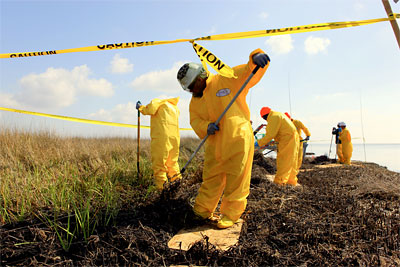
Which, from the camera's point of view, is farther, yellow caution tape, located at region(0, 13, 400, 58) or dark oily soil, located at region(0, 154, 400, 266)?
yellow caution tape, located at region(0, 13, 400, 58)

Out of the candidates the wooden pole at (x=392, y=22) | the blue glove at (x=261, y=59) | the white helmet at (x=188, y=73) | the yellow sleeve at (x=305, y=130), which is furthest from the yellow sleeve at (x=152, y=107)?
the yellow sleeve at (x=305, y=130)

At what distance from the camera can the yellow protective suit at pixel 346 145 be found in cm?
1084

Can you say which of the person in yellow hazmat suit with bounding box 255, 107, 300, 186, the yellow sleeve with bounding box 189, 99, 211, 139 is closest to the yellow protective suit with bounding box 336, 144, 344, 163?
the person in yellow hazmat suit with bounding box 255, 107, 300, 186

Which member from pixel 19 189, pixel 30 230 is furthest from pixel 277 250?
pixel 19 189

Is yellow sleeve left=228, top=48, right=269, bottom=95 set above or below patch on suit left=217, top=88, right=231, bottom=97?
above

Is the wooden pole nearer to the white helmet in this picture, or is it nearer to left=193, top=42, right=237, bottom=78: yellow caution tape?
left=193, top=42, right=237, bottom=78: yellow caution tape

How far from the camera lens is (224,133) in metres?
2.69

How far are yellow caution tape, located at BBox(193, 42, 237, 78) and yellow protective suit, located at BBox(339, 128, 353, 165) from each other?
10.2 m

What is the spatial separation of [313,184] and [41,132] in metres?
7.96

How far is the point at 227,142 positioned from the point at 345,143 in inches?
403

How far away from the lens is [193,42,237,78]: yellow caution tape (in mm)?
2656

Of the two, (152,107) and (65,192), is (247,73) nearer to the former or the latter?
(152,107)

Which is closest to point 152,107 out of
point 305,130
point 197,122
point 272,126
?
point 197,122

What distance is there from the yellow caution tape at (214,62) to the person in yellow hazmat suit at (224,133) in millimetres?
114
